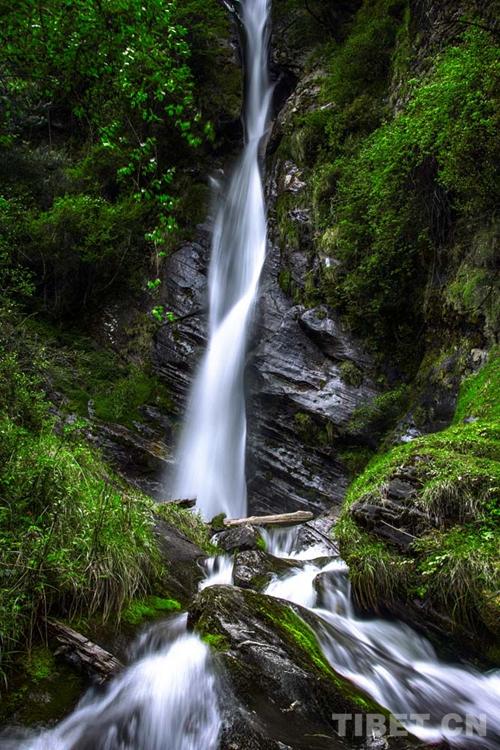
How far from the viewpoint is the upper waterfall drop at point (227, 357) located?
1259 cm

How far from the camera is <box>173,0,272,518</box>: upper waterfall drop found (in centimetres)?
1259

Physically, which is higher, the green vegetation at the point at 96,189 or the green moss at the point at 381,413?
the green vegetation at the point at 96,189

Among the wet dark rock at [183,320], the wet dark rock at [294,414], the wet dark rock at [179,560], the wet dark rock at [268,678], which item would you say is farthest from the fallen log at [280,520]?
the wet dark rock at [268,678]

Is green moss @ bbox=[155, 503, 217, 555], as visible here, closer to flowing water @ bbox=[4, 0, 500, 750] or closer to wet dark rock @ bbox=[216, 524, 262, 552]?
wet dark rock @ bbox=[216, 524, 262, 552]

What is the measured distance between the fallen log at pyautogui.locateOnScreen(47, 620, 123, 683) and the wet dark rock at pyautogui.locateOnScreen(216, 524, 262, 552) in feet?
14.1

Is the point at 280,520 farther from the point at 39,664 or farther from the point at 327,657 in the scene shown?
the point at 39,664

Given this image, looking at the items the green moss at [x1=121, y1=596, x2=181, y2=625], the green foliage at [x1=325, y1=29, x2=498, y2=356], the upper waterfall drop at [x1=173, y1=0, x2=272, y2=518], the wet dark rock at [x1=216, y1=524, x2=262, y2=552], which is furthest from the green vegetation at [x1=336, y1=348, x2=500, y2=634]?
the upper waterfall drop at [x1=173, y1=0, x2=272, y2=518]

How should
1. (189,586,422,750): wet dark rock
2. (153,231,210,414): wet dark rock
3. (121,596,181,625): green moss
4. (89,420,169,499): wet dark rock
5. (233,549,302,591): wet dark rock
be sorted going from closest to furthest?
(189,586,422,750): wet dark rock → (121,596,181,625): green moss → (233,549,302,591): wet dark rock → (89,420,169,499): wet dark rock → (153,231,210,414): wet dark rock

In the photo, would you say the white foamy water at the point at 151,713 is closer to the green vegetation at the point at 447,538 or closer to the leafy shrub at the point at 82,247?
the green vegetation at the point at 447,538

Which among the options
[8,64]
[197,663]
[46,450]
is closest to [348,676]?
[197,663]

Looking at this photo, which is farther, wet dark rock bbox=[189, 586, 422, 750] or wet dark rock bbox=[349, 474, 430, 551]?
wet dark rock bbox=[349, 474, 430, 551]

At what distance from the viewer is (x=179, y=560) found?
6.13 m

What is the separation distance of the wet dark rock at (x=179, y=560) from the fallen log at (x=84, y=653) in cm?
150

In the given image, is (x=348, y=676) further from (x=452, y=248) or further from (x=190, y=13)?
(x=190, y=13)
